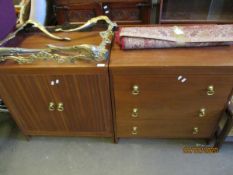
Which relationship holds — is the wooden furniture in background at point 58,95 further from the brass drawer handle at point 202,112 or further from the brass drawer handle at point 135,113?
the brass drawer handle at point 202,112

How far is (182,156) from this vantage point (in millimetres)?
1287

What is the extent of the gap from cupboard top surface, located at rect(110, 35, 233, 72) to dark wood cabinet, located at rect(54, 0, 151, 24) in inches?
27.8

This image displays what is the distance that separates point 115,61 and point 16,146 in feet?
3.13

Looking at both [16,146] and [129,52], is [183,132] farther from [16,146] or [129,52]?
[16,146]

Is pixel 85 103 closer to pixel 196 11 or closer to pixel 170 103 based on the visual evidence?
pixel 170 103

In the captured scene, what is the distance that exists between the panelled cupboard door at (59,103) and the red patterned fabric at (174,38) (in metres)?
0.21

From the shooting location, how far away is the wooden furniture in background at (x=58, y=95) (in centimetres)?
95

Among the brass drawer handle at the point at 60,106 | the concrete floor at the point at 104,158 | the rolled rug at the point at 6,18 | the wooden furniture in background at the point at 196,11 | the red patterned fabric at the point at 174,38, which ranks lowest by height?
the concrete floor at the point at 104,158

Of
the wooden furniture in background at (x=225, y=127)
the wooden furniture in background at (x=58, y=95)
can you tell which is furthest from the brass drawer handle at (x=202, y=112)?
the wooden furniture in background at (x=58, y=95)

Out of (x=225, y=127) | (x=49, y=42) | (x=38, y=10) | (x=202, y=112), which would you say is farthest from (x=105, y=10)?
(x=225, y=127)

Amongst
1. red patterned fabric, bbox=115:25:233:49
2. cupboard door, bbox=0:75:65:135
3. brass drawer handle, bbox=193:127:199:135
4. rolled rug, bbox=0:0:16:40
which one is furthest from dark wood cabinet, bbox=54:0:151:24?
brass drawer handle, bbox=193:127:199:135

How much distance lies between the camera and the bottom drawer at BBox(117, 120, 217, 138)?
3.90 ft

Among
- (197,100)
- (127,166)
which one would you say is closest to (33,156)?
(127,166)

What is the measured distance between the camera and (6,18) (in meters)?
1.07
